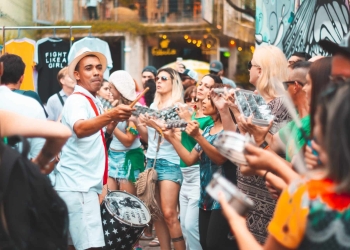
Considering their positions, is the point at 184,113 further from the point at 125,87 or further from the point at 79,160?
the point at 79,160

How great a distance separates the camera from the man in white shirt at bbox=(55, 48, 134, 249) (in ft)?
19.3

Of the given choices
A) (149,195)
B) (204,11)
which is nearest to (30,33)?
(204,11)

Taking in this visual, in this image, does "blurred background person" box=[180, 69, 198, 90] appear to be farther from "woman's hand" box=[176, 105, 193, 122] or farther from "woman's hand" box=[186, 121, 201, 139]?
"woman's hand" box=[186, 121, 201, 139]

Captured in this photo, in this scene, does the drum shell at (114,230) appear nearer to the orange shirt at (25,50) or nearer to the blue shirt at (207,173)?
the blue shirt at (207,173)

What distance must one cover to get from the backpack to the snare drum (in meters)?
2.82

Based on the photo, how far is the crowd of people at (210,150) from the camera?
2521 mm

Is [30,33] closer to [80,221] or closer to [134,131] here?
[134,131]

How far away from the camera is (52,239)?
134 inches

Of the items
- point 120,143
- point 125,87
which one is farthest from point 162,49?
point 125,87

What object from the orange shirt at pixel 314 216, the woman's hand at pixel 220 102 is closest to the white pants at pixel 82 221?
the woman's hand at pixel 220 102

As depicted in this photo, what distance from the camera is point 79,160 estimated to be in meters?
6.03

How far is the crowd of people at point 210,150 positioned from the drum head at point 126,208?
14 centimetres

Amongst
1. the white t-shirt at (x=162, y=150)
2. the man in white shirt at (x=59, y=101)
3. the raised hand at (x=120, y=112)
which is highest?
the raised hand at (x=120, y=112)

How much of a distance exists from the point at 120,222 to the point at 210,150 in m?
1.04
